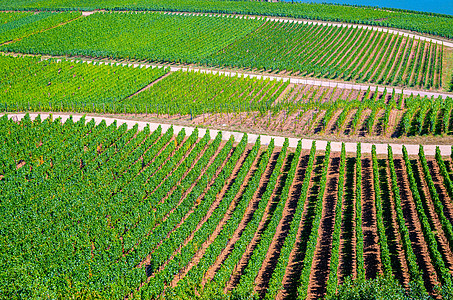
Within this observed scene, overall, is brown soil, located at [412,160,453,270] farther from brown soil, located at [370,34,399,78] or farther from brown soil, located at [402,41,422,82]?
brown soil, located at [370,34,399,78]

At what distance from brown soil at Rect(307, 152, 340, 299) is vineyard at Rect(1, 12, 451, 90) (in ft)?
140

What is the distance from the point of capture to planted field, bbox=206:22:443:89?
309 ft


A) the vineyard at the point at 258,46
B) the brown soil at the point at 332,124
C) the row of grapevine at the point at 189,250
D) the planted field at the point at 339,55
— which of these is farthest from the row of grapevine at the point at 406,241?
the vineyard at the point at 258,46

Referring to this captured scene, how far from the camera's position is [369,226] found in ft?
152

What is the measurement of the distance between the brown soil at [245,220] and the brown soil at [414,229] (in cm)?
1442

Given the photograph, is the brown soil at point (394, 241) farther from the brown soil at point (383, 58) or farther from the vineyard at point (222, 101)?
the brown soil at point (383, 58)

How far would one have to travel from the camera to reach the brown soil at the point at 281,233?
39906mm

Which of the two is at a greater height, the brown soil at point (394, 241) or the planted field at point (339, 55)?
the planted field at point (339, 55)

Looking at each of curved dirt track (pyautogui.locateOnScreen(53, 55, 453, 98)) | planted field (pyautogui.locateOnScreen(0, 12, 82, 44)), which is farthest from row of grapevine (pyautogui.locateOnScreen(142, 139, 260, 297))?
planted field (pyautogui.locateOnScreen(0, 12, 82, 44))

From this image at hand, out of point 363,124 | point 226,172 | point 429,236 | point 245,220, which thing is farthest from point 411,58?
point 245,220

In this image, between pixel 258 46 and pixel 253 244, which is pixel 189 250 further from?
pixel 258 46

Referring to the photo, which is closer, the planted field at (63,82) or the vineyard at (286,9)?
the planted field at (63,82)

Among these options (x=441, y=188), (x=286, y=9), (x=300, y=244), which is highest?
(x=286, y=9)

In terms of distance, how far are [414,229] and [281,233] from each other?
1247 centimetres
